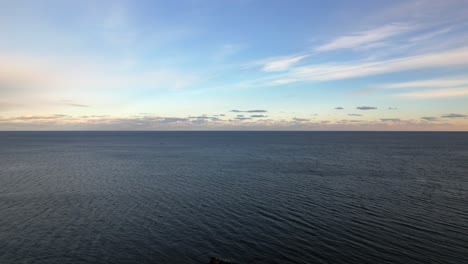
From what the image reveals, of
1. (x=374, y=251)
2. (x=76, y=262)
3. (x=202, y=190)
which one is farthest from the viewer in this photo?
(x=202, y=190)

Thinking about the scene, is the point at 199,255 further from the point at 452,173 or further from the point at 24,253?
the point at 452,173

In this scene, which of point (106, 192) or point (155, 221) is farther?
point (106, 192)

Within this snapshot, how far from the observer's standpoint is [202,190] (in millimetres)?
62031

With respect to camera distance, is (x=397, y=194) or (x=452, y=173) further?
(x=452, y=173)

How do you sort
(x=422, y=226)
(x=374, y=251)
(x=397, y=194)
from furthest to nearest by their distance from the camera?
(x=397, y=194)
(x=422, y=226)
(x=374, y=251)

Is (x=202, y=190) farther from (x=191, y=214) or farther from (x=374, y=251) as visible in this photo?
(x=374, y=251)

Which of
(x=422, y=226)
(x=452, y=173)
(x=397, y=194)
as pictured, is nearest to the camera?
(x=422, y=226)

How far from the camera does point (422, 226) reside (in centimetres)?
3947

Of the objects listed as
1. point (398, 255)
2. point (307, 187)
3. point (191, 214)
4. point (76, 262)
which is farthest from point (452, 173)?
point (76, 262)

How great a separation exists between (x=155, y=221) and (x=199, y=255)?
12.9 m

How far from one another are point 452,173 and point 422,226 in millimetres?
54518

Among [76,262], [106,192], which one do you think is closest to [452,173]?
[106,192]

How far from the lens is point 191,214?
45.3m

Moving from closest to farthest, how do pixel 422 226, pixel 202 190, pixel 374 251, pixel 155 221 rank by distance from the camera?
pixel 374 251, pixel 422 226, pixel 155 221, pixel 202 190
